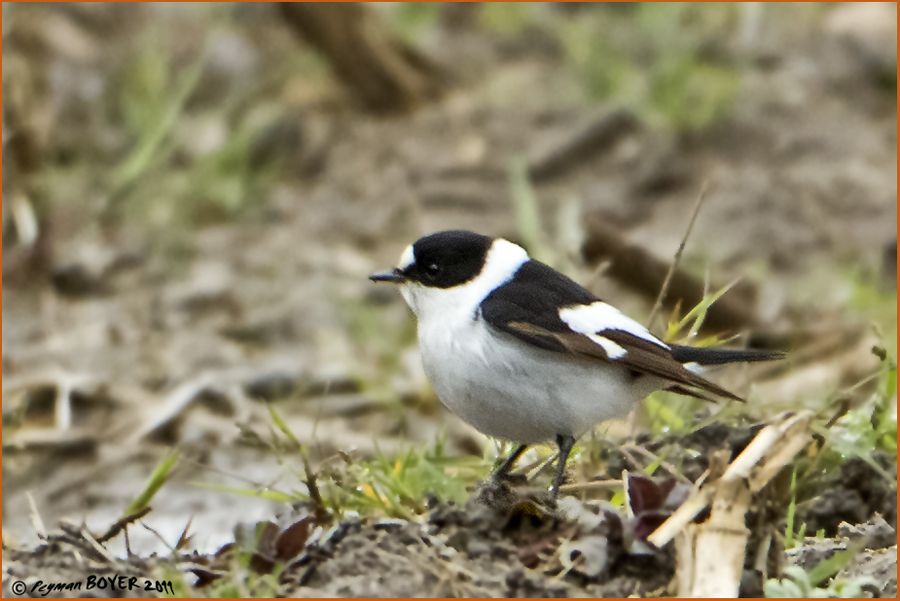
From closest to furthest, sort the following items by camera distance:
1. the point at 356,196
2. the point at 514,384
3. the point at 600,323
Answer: the point at 514,384, the point at 600,323, the point at 356,196

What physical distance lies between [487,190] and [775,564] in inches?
194

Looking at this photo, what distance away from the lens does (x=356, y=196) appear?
825cm

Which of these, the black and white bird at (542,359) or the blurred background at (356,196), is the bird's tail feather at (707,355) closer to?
the black and white bird at (542,359)

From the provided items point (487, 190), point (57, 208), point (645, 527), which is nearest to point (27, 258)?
point (57, 208)

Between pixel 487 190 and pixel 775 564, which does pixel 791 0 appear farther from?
pixel 775 564

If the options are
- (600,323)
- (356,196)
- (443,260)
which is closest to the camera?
(600,323)

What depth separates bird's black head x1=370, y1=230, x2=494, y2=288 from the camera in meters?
4.27

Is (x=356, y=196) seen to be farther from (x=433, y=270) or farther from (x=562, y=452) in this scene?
(x=562, y=452)

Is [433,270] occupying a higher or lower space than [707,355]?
higher

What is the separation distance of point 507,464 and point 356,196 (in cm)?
436

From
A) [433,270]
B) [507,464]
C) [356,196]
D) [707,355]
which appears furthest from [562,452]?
[356,196]

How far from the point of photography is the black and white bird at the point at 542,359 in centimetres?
392

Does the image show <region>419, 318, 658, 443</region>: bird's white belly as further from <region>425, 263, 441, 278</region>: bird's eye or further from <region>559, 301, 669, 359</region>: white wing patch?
<region>425, 263, 441, 278</region>: bird's eye

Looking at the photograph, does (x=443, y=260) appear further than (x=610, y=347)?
Yes
